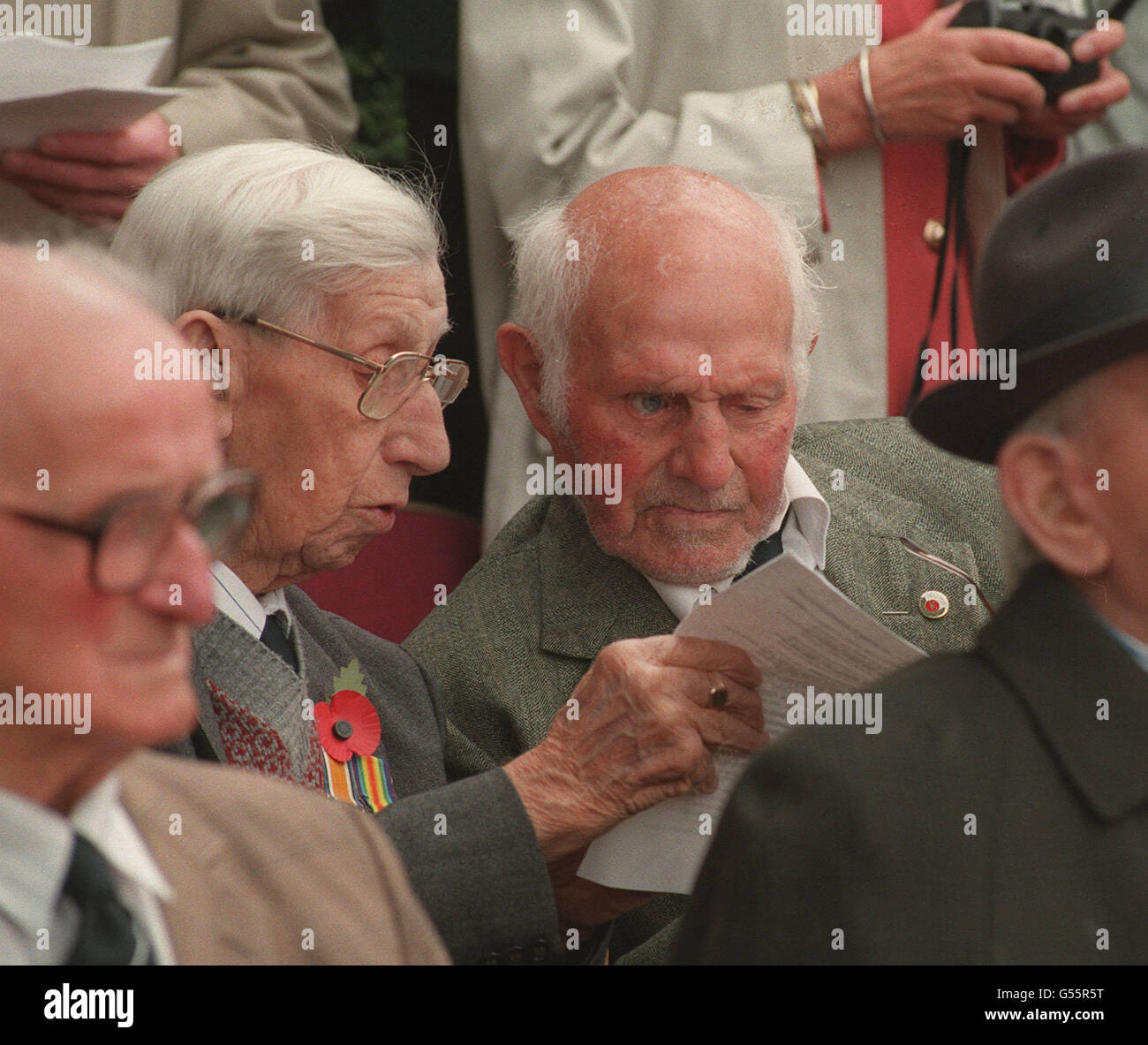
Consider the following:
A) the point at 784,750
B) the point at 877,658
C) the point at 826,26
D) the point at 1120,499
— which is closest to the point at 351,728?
the point at 877,658

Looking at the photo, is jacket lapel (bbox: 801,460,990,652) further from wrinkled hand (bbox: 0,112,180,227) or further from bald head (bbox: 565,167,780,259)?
wrinkled hand (bbox: 0,112,180,227)

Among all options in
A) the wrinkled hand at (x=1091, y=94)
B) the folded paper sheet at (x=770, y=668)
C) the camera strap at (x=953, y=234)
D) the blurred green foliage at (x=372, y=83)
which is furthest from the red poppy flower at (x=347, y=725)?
the wrinkled hand at (x=1091, y=94)

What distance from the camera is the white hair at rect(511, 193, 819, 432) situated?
11.2ft

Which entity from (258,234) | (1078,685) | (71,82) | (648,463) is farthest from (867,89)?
(1078,685)

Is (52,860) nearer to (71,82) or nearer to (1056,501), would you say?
(1056,501)

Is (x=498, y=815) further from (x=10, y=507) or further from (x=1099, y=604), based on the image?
(x=10, y=507)

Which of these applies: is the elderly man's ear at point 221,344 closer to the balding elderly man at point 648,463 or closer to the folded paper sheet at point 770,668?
the balding elderly man at point 648,463

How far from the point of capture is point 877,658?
2.33 metres

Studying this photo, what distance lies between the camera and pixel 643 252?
10.9ft

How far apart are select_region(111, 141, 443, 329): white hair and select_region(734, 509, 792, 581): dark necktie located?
35.7 inches

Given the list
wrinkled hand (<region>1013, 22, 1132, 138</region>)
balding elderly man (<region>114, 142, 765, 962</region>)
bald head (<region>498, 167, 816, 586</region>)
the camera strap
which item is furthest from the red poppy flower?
wrinkled hand (<region>1013, 22, 1132, 138</region>)

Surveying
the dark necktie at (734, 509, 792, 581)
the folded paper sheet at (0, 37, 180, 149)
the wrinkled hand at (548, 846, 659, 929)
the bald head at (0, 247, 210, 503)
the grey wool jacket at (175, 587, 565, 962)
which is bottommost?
the wrinkled hand at (548, 846, 659, 929)

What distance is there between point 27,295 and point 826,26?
107 inches

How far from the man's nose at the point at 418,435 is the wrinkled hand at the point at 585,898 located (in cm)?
75
